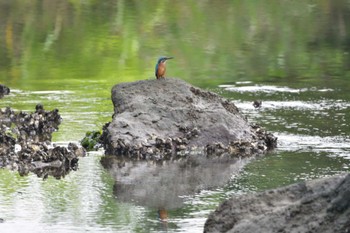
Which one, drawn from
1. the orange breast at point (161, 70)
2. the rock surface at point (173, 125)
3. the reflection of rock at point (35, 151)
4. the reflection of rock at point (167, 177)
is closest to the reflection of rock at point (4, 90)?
the reflection of rock at point (35, 151)

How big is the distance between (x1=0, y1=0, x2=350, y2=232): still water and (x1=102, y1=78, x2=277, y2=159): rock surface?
12.5 inches

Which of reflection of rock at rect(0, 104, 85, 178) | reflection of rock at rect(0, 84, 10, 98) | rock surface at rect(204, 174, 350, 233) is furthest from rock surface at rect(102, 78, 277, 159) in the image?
rock surface at rect(204, 174, 350, 233)

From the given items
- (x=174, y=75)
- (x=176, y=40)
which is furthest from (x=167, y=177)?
(x=176, y=40)

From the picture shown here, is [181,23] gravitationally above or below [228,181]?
above

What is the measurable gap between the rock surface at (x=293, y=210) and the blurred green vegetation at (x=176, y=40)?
370 inches

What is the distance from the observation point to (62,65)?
18719 mm

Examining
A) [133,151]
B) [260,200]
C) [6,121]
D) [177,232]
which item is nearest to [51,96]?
[6,121]

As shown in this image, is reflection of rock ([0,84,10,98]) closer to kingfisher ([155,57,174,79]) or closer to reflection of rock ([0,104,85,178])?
reflection of rock ([0,104,85,178])

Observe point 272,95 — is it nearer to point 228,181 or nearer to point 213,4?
point 228,181

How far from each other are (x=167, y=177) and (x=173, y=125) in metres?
1.31

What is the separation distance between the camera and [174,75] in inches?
691

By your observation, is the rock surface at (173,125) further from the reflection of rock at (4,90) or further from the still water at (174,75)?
the reflection of rock at (4,90)

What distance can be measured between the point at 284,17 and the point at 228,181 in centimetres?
1509

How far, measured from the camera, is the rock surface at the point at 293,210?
6.26 meters
